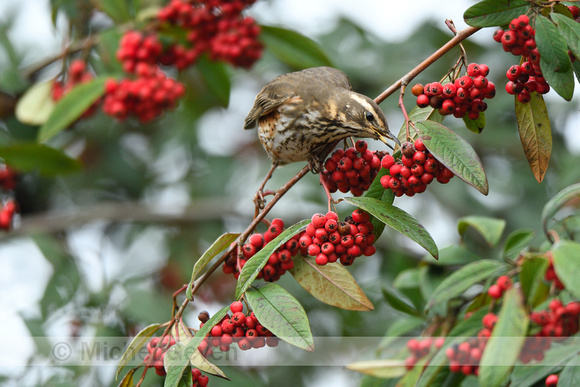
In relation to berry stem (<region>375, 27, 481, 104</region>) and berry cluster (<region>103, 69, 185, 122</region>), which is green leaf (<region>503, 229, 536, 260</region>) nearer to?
berry stem (<region>375, 27, 481, 104</region>)

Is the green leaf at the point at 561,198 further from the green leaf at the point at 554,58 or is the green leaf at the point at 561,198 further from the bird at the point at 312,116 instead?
the bird at the point at 312,116

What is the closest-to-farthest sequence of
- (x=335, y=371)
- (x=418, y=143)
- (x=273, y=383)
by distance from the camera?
1. (x=418, y=143)
2. (x=273, y=383)
3. (x=335, y=371)

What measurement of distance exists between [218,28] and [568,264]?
2653 millimetres

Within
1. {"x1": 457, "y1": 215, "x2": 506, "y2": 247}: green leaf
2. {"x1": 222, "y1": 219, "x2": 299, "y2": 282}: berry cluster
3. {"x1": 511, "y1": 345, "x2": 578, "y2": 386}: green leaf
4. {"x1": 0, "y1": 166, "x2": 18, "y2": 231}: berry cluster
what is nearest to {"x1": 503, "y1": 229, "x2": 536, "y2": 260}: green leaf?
{"x1": 457, "y1": 215, "x2": 506, "y2": 247}: green leaf

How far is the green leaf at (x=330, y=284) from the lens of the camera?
1.83 metres

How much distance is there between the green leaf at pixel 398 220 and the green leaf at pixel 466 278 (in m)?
0.34

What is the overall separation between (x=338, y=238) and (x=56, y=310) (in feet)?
8.68

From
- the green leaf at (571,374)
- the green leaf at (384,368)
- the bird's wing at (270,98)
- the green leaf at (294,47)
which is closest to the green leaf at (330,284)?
the green leaf at (384,368)

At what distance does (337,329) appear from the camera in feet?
15.0

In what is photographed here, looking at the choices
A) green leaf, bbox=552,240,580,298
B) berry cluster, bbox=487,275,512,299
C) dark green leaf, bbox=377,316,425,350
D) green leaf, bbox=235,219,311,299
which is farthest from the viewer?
dark green leaf, bbox=377,316,425,350

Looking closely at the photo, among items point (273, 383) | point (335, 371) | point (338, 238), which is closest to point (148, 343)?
point (338, 238)

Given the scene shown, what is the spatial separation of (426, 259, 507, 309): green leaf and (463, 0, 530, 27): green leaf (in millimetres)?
718

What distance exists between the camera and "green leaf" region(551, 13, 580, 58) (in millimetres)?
1592

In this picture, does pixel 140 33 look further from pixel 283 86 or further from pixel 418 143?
pixel 418 143
